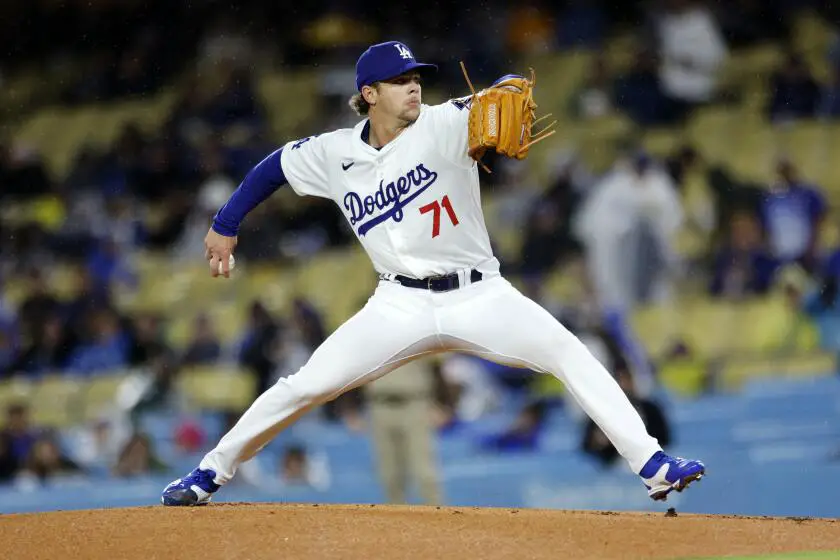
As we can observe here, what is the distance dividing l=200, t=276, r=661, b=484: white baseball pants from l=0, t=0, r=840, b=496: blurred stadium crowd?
13.1ft

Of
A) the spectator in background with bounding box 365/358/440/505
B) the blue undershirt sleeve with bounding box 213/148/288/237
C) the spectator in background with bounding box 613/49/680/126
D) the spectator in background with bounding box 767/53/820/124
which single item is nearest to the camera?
the blue undershirt sleeve with bounding box 213/148/288/237

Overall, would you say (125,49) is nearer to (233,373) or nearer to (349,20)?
(349,20)

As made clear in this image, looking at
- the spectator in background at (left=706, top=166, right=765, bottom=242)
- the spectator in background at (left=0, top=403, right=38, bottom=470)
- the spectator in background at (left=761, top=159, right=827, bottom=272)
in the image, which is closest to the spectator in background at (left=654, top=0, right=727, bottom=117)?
the spectator in background at (left=706, top=166, right=765, bottom=242)

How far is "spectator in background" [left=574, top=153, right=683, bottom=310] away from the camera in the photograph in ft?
32.8

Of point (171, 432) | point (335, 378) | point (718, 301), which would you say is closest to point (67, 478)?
point (171, 432)

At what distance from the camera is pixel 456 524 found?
472 centimetres

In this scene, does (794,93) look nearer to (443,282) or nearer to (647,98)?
(647,98)

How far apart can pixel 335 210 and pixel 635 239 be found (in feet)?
8.27

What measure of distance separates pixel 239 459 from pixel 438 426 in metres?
4.24

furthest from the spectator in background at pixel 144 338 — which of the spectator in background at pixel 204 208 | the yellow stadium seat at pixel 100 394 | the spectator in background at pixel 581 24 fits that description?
the spectator in background at pixel 581 24

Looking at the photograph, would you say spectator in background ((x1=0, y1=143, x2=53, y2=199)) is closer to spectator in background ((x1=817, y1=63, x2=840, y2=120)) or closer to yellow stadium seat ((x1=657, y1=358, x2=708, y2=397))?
yellow stadium seat ((x1=657, y1=358, x2=708, y2=397))

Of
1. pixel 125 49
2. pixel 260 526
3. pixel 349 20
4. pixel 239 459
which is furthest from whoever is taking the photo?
pixel 125 49

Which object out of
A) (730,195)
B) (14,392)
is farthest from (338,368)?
(14,392)

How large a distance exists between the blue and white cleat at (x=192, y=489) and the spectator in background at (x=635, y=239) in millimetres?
5214
